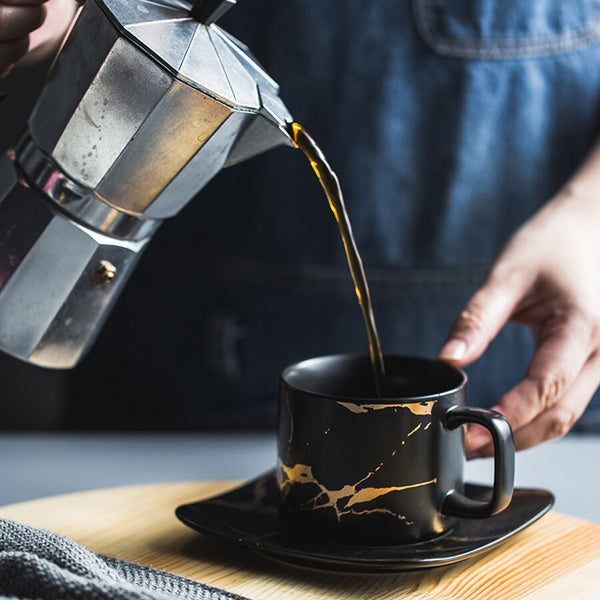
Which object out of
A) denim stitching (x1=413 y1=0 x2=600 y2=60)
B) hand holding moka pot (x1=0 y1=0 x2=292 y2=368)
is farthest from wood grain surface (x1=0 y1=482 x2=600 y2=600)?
denim stitching (x1=413 y1=0 x2=600 y2=60)

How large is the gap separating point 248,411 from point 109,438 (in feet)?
0.57

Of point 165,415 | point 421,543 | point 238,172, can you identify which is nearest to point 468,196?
point 238,172

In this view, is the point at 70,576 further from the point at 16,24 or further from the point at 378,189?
the point at 378,189

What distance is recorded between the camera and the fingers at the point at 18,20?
2.22ft

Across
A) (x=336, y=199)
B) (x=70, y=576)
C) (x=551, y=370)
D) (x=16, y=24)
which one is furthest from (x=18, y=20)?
(x=551, y=370)

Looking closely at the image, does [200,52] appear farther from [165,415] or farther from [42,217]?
[165,415]

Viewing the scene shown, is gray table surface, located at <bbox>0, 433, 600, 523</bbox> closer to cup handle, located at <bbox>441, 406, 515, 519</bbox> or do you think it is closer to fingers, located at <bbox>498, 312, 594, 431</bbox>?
fingers, located at <bbox>498, 312, 594, 431</bbox>

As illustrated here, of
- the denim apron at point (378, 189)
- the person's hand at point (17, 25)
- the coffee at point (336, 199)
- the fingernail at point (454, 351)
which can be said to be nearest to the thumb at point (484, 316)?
the fingernail at point (454, 351)

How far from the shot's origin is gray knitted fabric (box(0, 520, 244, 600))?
0.58 m

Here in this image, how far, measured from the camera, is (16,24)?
0.69 meters

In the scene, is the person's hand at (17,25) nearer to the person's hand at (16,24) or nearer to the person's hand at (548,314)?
the person's hand at (16,24)

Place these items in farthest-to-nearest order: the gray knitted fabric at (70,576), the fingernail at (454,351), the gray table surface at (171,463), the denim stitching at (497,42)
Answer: the denim stitching at (497,42), the gray table surface at (171,463), the fingernail at (454,351), the gray knitted fabric at (70,576)

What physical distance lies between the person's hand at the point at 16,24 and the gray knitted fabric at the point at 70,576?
0.33 m

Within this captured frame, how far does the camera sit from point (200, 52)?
0.61 metres
